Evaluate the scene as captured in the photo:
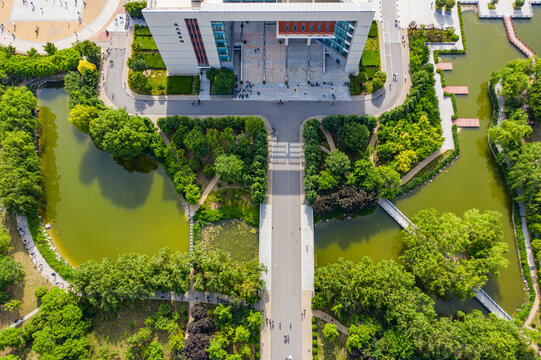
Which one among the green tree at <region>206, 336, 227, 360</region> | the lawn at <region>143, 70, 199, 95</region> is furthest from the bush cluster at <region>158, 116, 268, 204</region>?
the green tree at <region>206, 336, 227, 360</region>

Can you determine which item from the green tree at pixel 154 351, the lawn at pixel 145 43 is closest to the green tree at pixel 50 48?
the lawn at pixel 145 43

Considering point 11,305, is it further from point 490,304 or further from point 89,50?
point 490,304

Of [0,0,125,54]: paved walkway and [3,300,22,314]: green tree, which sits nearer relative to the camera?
[3,300,22,314]: green tree

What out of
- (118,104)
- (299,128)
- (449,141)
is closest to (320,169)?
(299,128)

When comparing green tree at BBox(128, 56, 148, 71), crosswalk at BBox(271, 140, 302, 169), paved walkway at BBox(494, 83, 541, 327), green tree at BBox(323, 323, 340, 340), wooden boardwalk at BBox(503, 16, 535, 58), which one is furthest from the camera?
wooden boardwalk at BBox(503, 16, 535, 58)

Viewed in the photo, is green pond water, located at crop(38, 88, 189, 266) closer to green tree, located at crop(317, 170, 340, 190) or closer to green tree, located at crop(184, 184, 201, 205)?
green tree, located at crop(184, 184, 201, 205)
